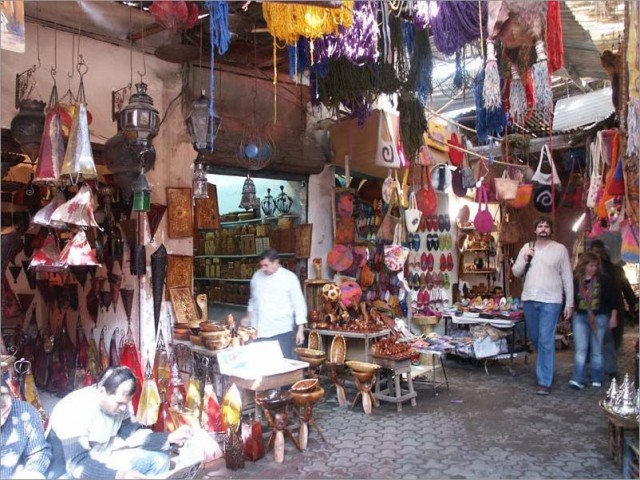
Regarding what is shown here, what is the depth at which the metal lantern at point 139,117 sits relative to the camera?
423cm

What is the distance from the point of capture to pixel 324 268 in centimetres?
736

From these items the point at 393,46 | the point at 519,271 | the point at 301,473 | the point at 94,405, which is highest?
the point at 393,46

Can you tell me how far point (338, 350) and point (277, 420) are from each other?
6.25ft

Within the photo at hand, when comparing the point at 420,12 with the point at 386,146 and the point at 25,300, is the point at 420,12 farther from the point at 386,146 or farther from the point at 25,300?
the point at 25,300

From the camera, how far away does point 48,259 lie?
442 cm

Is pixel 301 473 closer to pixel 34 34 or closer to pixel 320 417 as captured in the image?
pixel 320 417

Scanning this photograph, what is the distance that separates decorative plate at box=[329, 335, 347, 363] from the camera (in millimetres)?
6172

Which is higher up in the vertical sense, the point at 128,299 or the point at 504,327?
the point at 128,299

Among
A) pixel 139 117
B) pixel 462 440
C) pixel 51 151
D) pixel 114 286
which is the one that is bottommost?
pixel 462 440

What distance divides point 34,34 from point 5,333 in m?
3.19

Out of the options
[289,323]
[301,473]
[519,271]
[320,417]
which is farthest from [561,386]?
[301,473]

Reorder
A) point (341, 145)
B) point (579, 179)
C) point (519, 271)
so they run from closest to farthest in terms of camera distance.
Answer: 1. point (519, 271)
2. point (341, 145)
3. point (579, 179)

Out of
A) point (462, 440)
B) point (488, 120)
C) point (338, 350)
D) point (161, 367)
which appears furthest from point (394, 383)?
point (488, 120)

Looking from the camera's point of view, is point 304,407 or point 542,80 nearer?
point 542,80
